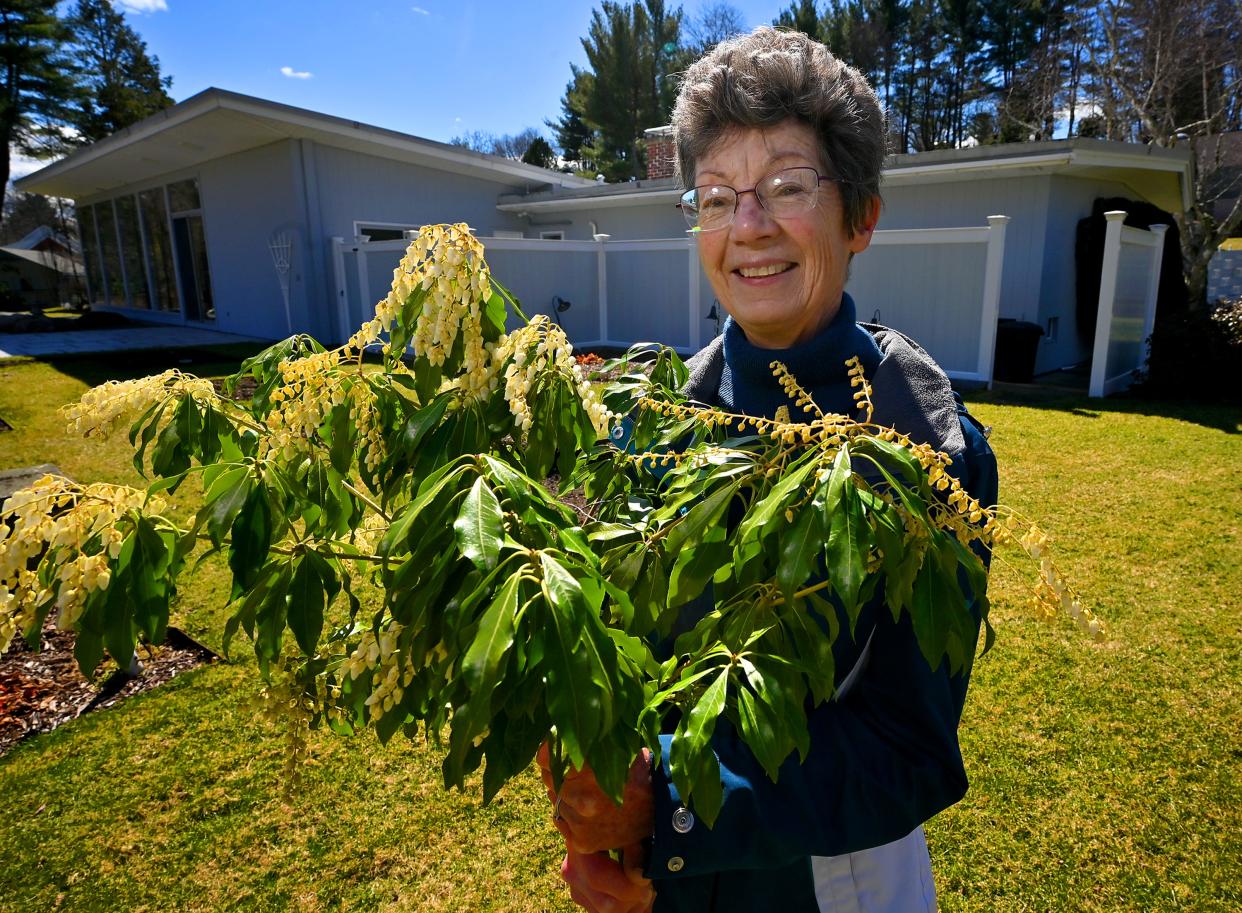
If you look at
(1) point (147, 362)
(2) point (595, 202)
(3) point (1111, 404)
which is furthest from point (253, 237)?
(3) point (1111, 404)

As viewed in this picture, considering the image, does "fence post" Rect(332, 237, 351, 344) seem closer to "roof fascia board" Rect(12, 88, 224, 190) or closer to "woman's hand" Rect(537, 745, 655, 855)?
"roof fascia board" Rect(12, 88, 224, 190)

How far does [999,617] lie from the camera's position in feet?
15.0

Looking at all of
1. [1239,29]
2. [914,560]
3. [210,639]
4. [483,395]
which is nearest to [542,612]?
[914,560]

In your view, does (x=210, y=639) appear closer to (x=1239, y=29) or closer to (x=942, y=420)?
(x=942, y=420)

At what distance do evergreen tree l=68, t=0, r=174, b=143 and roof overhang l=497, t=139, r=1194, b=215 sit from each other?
2822 centimetres

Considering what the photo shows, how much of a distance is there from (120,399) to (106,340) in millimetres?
19105

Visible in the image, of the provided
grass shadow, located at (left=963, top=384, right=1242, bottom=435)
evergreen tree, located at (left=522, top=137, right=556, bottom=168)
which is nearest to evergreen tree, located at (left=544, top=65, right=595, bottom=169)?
evergreen tree, located at (left=522, top=137, right=556, bottom=168)

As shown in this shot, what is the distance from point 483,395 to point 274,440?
1.11 ft

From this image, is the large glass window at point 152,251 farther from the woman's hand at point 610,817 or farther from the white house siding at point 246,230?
the woman's hand at point 610,817

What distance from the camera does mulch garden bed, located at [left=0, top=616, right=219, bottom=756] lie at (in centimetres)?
367

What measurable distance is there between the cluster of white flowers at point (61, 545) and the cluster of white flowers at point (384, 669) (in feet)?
1.13

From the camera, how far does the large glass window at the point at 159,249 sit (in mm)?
20281

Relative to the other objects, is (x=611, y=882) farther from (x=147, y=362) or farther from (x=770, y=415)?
(x=147, y=362)

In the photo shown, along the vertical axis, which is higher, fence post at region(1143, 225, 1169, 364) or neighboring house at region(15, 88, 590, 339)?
neighboring house at region(15, 88, 590, 339)
